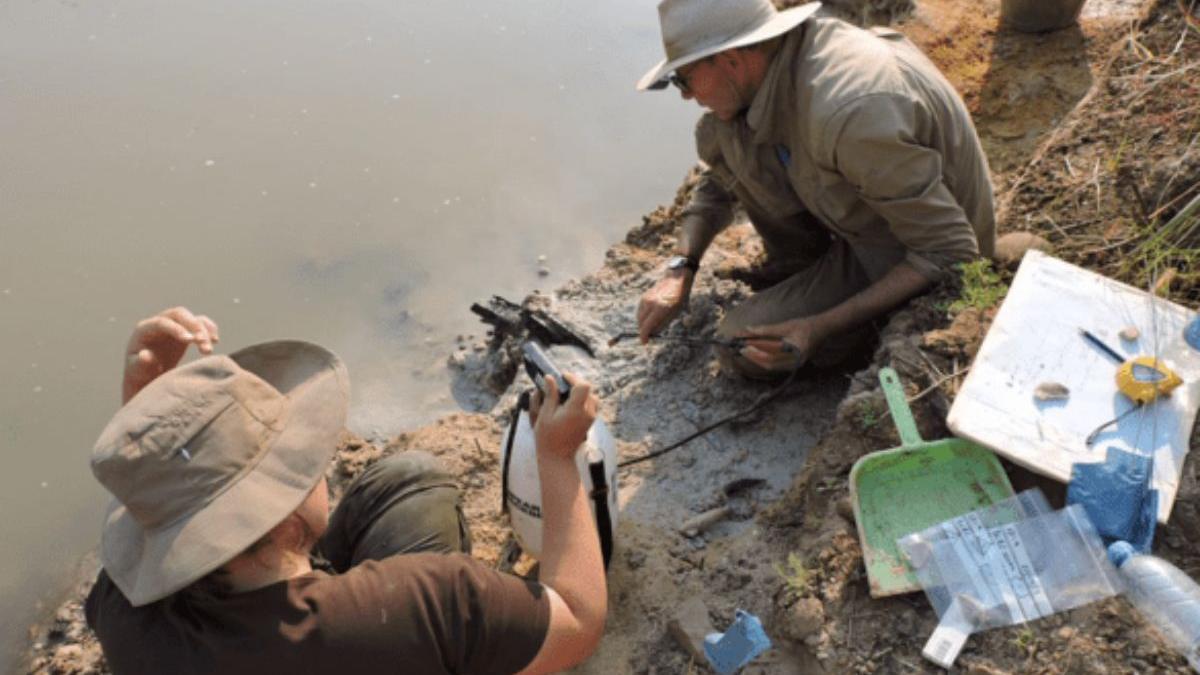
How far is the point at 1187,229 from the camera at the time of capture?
336 cm

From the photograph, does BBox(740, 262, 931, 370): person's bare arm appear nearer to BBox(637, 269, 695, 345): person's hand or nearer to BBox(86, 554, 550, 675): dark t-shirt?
BBox(637, 269, 695, 345): person's hand

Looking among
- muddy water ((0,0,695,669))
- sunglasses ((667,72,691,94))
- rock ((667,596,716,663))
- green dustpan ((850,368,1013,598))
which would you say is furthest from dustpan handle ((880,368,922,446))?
muddy water ((0,0,695,669))

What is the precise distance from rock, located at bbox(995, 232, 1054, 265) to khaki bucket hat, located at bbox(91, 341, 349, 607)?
274 cm

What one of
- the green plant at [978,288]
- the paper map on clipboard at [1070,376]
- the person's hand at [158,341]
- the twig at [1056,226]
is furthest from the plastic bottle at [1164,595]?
the person's hand at [158,341]

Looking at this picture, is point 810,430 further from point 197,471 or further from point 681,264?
point 197,471

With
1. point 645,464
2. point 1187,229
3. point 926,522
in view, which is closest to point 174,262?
point 645,464

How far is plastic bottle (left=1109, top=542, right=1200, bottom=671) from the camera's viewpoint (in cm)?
236

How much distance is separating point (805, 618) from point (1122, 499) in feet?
2.96

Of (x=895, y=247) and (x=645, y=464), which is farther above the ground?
(x=895, y=247)

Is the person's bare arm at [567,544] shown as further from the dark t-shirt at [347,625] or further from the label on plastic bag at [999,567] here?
the label on plastic bag at [999,567]

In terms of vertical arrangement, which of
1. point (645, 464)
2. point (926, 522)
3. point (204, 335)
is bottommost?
point (645, 464)

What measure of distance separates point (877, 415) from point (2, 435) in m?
3.97

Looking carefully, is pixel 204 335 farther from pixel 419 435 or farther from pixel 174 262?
pixel 174 262

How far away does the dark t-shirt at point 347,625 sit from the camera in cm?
204
